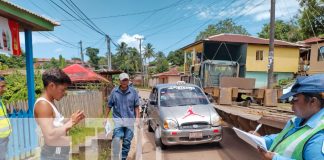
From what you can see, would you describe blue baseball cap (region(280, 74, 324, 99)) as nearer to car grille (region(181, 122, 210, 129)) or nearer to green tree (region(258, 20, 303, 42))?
car grille (region(181, 122, 210, 129))

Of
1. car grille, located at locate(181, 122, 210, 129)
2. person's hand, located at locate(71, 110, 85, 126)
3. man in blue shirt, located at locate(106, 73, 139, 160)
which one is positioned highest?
person's hand, located at locate(71, 110, 85, 126)

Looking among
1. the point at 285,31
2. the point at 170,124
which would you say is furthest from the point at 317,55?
the point at 170,124

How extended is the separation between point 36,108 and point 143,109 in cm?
855

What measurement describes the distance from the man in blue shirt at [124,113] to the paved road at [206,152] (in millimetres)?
1183

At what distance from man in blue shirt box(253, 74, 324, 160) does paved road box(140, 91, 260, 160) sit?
421 centimetres

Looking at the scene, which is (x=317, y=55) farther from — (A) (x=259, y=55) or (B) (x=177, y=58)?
(B) (x=177, y=58)

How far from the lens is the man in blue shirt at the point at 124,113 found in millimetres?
5199

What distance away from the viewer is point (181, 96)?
7.61 meters

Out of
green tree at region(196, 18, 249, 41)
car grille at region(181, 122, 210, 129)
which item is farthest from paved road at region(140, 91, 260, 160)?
green tree at region(196, 18, 249, 41)

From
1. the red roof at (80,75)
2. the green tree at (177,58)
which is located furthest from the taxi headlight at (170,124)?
the green tree at (177,58)

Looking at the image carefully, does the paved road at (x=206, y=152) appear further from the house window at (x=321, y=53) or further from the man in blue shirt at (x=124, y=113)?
the house window at (x=321, y=53)

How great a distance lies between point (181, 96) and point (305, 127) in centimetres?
584

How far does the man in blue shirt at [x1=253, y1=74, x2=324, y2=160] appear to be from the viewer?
1.64 m

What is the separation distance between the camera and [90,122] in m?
9.53
